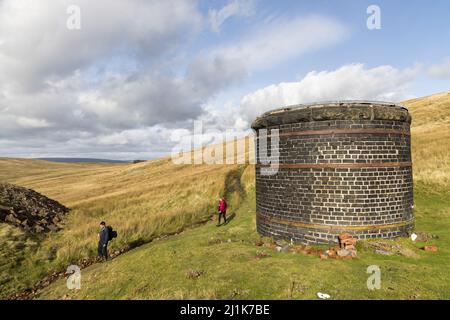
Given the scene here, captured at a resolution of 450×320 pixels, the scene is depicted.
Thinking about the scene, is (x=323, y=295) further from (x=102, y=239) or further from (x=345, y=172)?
(x=102, y=239)

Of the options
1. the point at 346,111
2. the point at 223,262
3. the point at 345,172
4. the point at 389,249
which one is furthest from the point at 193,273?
the point at 346,111

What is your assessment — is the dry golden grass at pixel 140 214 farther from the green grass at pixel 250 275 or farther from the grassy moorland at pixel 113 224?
the green grass at pixel 250 275

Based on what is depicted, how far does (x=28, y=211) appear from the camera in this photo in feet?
71.4

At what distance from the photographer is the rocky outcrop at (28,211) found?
63.5 ft

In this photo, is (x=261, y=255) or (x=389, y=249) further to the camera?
(x=261, y=255)

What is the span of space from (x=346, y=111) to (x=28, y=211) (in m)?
21.9

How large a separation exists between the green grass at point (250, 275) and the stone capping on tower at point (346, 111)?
19.0 ft

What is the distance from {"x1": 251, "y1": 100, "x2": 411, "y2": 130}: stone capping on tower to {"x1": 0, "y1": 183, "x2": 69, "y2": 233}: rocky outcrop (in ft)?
56.4

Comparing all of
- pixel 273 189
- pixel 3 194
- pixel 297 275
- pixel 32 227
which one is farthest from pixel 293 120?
pixel 3 194

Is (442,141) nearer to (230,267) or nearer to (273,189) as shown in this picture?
(273,189)

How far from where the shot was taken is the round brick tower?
13.7 metres

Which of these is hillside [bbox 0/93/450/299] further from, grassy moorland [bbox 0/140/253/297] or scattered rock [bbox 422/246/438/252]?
scattered rock [bbox 422/246/438/252]

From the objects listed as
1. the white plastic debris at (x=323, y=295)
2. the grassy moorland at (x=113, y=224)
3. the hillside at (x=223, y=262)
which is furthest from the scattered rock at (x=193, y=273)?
the grassy moorland at (x=113, y=224)

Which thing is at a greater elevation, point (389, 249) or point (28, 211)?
point (28, 211)
